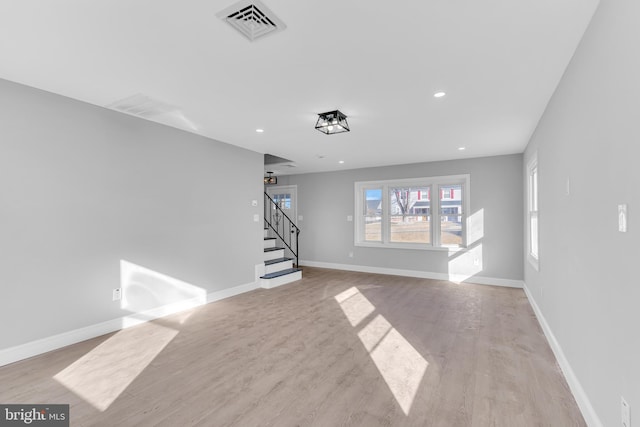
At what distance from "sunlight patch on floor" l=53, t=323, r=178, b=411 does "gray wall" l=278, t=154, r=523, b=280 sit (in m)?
4.78

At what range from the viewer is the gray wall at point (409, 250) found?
18.6 ft

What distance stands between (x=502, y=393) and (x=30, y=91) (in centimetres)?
494

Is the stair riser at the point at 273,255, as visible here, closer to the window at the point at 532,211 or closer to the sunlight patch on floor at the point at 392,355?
the sunlight patch on floor at the point at 392,355

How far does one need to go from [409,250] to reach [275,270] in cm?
302

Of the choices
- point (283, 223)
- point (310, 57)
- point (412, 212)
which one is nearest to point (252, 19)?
point (310, 57)

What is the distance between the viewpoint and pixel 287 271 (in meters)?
6.21

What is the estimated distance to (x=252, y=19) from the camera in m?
1.87

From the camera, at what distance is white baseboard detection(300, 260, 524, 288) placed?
225 inches

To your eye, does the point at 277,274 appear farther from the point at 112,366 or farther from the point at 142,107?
the point at 142,107

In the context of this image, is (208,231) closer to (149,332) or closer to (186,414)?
(149,332)

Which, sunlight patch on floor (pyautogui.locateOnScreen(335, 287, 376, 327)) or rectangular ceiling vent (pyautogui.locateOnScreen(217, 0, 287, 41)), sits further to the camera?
sunlight patch on floor (pyautogui.locateOnScreen(335, 287, 376, 327))

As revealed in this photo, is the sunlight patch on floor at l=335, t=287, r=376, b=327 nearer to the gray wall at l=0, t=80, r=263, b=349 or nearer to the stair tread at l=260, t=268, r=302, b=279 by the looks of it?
the stair tread at l=260, t=268, r=302, b=279

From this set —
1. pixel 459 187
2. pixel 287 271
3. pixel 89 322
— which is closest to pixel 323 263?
pixel 287 271

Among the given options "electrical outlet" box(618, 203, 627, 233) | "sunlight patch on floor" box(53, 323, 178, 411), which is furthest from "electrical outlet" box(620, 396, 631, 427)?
"sunlight patch on floor" box(53, 323, 178, 411)
